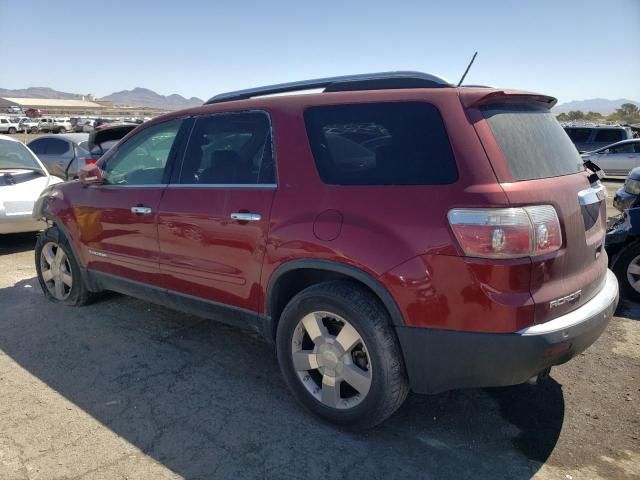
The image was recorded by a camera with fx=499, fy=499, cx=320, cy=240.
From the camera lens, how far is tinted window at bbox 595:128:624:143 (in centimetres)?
1797

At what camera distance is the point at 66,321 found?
14.6 ft

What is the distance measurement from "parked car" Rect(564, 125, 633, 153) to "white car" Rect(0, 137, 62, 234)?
17.1 meters

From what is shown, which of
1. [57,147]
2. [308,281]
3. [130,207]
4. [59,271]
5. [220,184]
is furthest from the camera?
[57,147]

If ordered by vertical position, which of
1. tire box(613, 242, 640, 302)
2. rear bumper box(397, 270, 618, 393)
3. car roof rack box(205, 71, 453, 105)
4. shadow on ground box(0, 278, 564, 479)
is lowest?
shadow on ground box(0, 278, 564, 479)

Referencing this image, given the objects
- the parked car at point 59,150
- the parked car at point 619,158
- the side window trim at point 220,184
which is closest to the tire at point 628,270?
the side window trim at point 220,184

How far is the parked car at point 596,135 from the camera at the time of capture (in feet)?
59.1

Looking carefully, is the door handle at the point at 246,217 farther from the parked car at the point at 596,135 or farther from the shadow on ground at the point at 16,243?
the parked car at the point at 596,135

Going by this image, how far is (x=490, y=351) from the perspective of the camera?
7.74ft

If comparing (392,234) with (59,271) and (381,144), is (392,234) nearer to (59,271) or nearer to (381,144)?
(381,144)

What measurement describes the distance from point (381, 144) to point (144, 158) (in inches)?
88.2

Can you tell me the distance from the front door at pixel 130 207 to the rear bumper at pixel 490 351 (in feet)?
7.21

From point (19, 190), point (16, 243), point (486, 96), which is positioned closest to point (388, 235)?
point (486, 96)

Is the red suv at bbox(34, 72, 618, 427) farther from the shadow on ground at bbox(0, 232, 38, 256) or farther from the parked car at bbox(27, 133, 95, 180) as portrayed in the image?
the parked car at bbox(27, 133, 95, 180)

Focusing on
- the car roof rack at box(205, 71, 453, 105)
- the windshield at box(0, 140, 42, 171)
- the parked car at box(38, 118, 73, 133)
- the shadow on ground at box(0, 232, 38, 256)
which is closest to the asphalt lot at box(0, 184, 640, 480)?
the car roof rack at box(205, 71, 453, 105)
